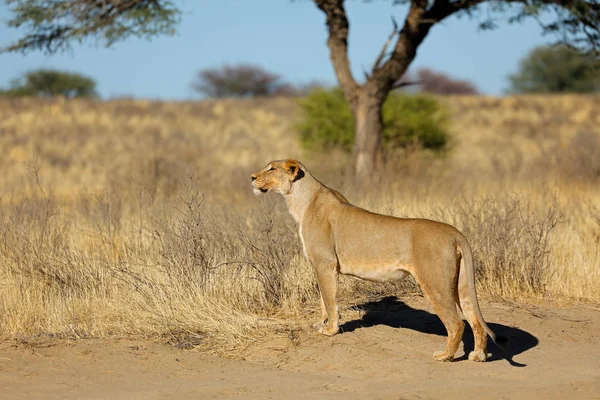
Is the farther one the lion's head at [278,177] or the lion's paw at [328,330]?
the lion's head at [278,177]

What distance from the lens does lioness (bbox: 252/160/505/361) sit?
6.62 metres

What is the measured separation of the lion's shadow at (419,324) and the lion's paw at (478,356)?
13 cm

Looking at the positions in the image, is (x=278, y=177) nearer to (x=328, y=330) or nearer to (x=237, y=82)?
(x=328, y=330)

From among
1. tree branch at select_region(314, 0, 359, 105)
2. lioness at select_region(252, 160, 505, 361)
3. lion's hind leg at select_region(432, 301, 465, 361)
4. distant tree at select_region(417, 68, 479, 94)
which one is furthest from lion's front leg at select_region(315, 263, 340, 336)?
distant tree at select_region(417, 68, 479, 94)

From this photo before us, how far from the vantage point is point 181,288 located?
8.12m

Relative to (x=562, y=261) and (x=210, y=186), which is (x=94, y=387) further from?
(x=210, y=186)

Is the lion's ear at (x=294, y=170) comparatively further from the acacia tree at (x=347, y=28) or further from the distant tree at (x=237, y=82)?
the distant tree at (x=237, y=82)

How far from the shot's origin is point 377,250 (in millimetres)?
6922

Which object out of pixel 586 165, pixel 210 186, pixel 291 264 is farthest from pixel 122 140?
pixel 291 264

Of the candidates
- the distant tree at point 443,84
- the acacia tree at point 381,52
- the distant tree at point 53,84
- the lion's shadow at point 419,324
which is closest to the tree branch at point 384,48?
the acacia tree at point 381,52

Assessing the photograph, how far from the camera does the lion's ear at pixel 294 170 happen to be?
7.46 m

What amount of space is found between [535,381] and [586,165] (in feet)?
40.6

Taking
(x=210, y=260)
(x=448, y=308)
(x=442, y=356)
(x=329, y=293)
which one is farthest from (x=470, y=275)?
(x=210, y=260)

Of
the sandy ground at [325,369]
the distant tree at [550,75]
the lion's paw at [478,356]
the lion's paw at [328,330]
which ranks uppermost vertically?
the distant tree at [550,75]
